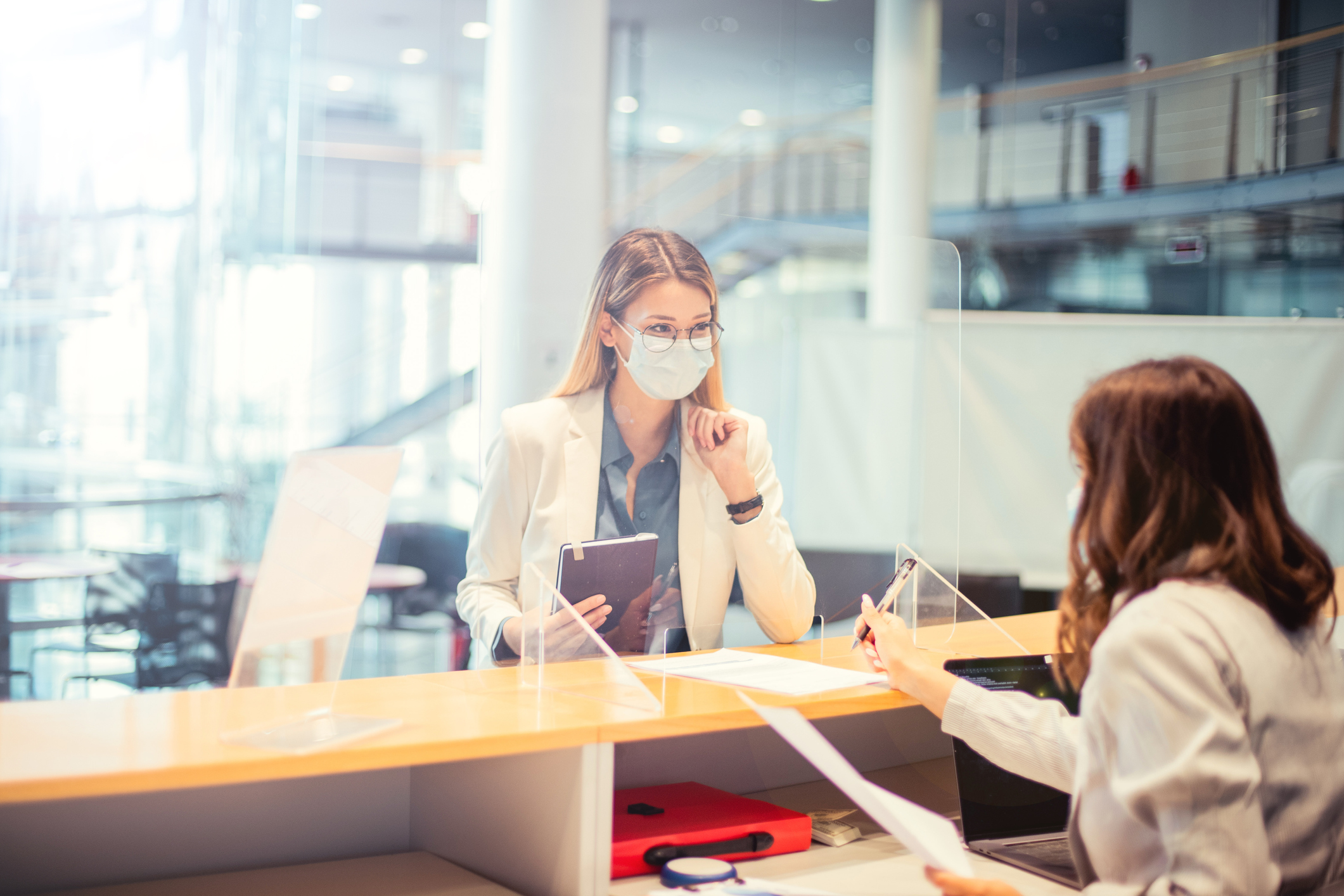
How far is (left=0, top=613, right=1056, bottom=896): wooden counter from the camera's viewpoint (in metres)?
1.16

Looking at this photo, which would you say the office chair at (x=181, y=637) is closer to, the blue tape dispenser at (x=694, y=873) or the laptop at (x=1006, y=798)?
the blue tape dispenser at (x=694, y=873)

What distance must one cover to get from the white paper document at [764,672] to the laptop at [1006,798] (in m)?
0.17

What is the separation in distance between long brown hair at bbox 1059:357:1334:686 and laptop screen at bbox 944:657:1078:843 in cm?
46

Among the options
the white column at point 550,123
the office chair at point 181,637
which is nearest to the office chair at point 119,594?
the office chair at point 181,637

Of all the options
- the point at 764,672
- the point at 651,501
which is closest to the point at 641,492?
the point at 651,501

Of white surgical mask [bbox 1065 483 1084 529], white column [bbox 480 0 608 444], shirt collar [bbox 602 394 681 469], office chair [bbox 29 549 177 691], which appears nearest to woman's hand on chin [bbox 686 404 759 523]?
shirt collar [bbox 602 394 681 469]

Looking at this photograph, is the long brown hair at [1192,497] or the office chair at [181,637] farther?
the office chair at [181,637]

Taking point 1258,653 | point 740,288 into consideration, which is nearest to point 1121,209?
point 740,288

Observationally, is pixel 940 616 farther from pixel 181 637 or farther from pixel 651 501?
pixel 181 637

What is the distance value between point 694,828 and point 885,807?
473 millimetres

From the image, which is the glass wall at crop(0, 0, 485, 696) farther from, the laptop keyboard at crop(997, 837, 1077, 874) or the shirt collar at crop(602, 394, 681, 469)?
the laptop keyboard at crop(997, 837, 1077, 874)

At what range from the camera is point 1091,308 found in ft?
25.2

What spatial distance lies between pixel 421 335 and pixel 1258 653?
576 cm

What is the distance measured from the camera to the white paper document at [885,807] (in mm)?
1181
